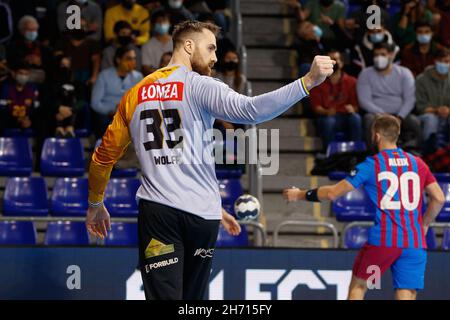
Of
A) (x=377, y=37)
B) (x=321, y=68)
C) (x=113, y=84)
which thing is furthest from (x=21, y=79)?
(x=321, y=68)

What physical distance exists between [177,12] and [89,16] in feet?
4.22

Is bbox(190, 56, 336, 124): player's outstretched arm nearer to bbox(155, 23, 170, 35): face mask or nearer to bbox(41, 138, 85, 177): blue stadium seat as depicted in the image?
bbox(41, 138, 85, 177): blue stadium seat

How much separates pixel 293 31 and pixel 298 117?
1704 mm

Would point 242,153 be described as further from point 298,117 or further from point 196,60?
point 196,60

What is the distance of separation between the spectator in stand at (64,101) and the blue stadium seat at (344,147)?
3.30 m

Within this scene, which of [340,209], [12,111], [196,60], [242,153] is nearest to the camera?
[196,60]

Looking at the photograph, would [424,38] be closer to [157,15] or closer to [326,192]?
[157,15]

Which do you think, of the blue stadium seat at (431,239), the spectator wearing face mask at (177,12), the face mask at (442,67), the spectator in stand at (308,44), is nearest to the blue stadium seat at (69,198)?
the spectator wearing face mask at (177,12)

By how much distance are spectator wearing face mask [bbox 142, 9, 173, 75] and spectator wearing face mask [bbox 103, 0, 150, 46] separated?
0.34m

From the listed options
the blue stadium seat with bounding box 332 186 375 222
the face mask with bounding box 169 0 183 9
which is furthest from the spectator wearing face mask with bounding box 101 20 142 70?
the blue stadium seat with bounding box 332 186 375 222

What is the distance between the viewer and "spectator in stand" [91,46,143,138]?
45.1 ft

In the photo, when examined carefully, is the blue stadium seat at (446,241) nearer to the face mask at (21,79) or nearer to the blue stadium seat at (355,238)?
the blue stadium seat at (355,238)

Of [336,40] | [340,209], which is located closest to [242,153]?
[340,209]

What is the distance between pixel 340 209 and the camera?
1288 cm
